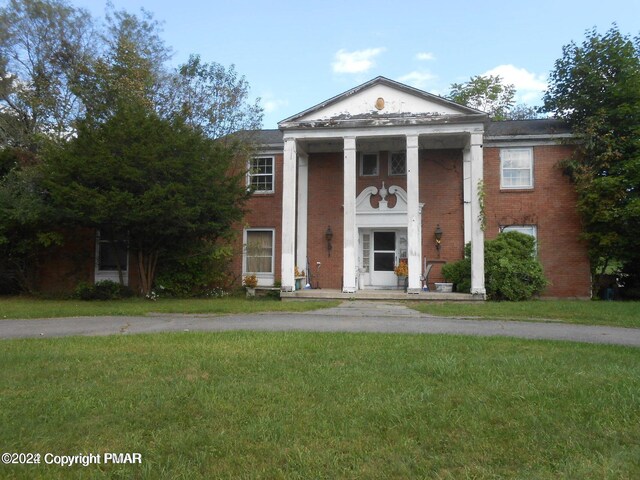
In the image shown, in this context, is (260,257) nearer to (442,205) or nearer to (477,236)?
(442,205)

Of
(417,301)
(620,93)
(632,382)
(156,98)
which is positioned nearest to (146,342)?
(632,382)

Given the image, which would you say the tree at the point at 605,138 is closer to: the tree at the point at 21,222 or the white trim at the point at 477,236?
the white trim at the point at 477,236

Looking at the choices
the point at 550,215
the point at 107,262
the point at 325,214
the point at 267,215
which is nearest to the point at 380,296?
the point at 325,214

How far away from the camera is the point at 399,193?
18609 mm

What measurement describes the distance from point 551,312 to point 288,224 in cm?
812

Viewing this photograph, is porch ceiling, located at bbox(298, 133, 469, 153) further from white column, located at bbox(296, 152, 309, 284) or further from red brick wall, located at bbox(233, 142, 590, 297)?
white column, located at bbox(296, 152, 309, 284)

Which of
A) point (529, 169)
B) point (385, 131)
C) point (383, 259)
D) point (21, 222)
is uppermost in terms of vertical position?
point (385, 131)

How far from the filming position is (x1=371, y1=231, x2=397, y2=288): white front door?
61.4 ft

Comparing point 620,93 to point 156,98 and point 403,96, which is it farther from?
point 156,98

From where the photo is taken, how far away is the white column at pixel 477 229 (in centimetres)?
1556

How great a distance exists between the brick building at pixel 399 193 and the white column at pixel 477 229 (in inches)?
1.2

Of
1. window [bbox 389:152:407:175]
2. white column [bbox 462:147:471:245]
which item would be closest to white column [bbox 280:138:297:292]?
window [bbox 389:152:407:175]

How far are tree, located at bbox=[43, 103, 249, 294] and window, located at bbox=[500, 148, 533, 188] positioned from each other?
31.1 ft

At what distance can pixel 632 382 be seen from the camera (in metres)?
5.17
